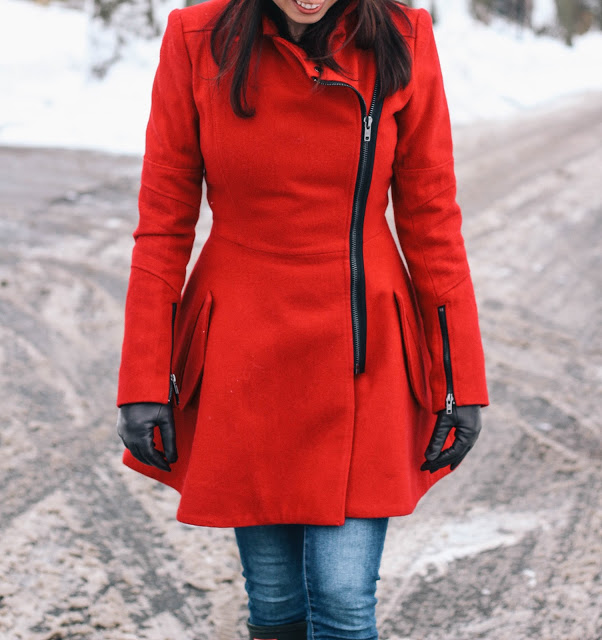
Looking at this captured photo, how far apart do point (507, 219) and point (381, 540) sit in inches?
225

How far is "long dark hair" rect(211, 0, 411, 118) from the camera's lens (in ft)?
5.89

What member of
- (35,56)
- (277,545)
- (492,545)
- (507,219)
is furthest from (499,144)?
(277,545)

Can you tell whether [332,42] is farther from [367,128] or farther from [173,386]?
[173,386]

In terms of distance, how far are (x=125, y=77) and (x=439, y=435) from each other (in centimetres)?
957


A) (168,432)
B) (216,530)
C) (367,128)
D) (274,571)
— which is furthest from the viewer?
(216,530)

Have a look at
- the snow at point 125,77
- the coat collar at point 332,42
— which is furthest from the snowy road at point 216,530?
the snow at point 125,77

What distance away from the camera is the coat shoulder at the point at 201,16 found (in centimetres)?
188

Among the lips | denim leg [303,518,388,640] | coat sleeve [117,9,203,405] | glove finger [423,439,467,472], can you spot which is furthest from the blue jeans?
the lips

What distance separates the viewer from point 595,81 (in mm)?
15867

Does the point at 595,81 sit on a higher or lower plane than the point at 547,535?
lower

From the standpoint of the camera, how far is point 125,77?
35.2ft

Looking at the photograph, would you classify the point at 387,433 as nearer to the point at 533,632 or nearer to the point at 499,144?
the point at 533,632

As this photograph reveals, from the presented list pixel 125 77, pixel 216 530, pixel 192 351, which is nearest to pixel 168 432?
pixel 192 351

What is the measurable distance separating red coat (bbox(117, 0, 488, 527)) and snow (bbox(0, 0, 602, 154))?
748 cm
